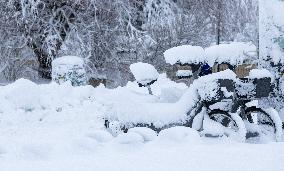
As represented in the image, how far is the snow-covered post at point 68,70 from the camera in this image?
12.8 meters

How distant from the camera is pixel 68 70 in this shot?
12812mm

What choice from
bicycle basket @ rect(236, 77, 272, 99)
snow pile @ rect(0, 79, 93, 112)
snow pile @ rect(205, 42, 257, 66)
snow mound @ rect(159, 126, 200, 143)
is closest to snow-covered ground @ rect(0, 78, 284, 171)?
snow mound @ rect(159, 126, 200, 143)

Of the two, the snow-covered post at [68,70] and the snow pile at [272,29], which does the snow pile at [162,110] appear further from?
the snow-covered post at [68,70]

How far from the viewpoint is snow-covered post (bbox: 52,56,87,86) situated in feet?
42.0

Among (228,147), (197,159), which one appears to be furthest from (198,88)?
(197,159)

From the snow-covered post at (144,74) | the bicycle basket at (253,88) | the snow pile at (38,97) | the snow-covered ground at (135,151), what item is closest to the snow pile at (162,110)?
the snow-covered ground at (135,151)

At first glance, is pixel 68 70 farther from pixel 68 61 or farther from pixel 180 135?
pixel 180 135

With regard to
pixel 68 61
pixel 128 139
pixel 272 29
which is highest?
pixel 272 29

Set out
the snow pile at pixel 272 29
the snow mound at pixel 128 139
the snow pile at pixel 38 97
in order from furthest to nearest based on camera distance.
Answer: the snow pile at pixel 38 97 → the snow pile at pixel 272 29 → the snow mound at pixel 128 139

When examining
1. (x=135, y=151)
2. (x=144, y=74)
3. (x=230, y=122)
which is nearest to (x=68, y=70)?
(x=144, y=74)

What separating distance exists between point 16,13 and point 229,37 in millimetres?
13360

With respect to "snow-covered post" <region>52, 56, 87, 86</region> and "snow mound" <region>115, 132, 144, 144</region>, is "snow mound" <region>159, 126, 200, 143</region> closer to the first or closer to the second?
"snow mound" <region>115, 132, 144, 144</region>

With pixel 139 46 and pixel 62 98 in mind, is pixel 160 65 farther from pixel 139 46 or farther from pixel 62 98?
pixel 62 98

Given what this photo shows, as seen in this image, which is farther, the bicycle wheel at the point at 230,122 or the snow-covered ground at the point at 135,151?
the bicycle wheel at the point at 230,122
